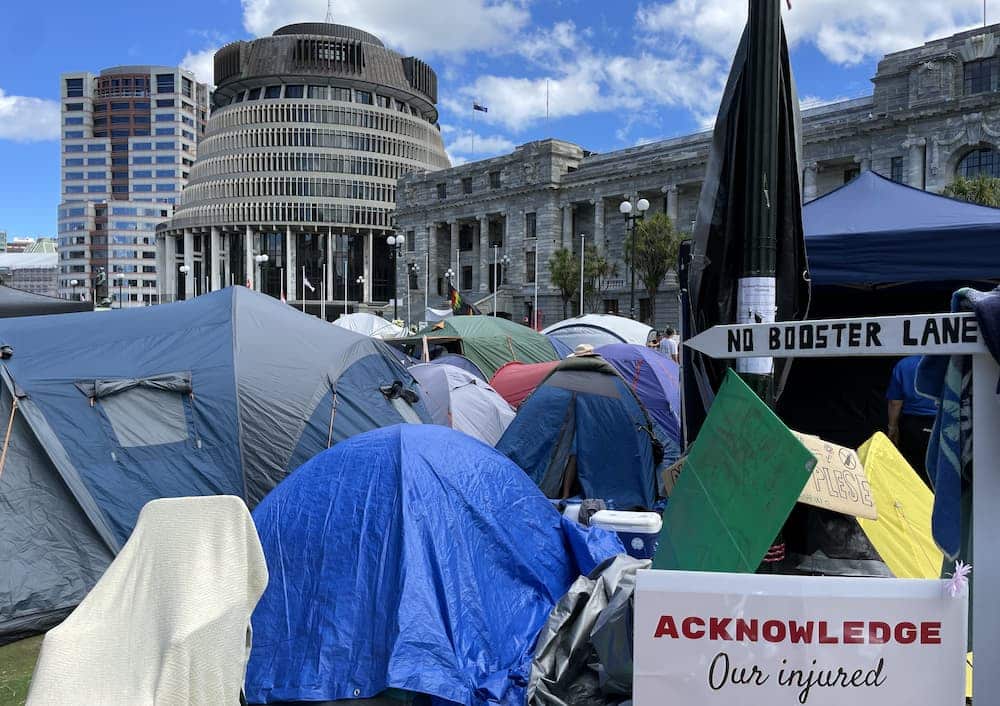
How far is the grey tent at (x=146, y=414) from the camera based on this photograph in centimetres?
604

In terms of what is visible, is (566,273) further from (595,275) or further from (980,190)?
(980,190)

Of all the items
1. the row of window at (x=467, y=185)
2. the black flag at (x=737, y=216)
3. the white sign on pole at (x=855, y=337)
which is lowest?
the white sign on pole at (x=855, y=337)

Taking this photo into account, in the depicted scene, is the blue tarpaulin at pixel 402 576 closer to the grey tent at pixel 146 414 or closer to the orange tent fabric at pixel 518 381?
the grey tent at pixel 146 414

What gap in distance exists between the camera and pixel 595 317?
958 inches

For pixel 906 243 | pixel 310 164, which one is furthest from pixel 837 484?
pixel 310 164

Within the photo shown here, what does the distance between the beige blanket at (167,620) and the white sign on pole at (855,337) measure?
2382mm

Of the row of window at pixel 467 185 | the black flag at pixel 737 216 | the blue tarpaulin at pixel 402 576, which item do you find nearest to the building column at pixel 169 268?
the row of window at pixel 467 185

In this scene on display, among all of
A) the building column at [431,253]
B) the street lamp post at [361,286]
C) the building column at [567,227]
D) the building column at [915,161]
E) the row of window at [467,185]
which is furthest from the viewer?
the street lamp post at [361,286]

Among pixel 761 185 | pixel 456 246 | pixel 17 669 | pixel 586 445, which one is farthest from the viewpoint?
pixel 456 246

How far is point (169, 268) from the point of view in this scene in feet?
345

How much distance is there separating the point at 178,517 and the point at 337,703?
4.60ft

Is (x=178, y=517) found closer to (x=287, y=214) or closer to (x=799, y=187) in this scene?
(x=799, y=187)

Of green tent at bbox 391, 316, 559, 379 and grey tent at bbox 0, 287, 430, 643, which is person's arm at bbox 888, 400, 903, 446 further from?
green tent at bbox 391, 316, 559, 379

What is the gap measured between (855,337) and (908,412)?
5.38m
